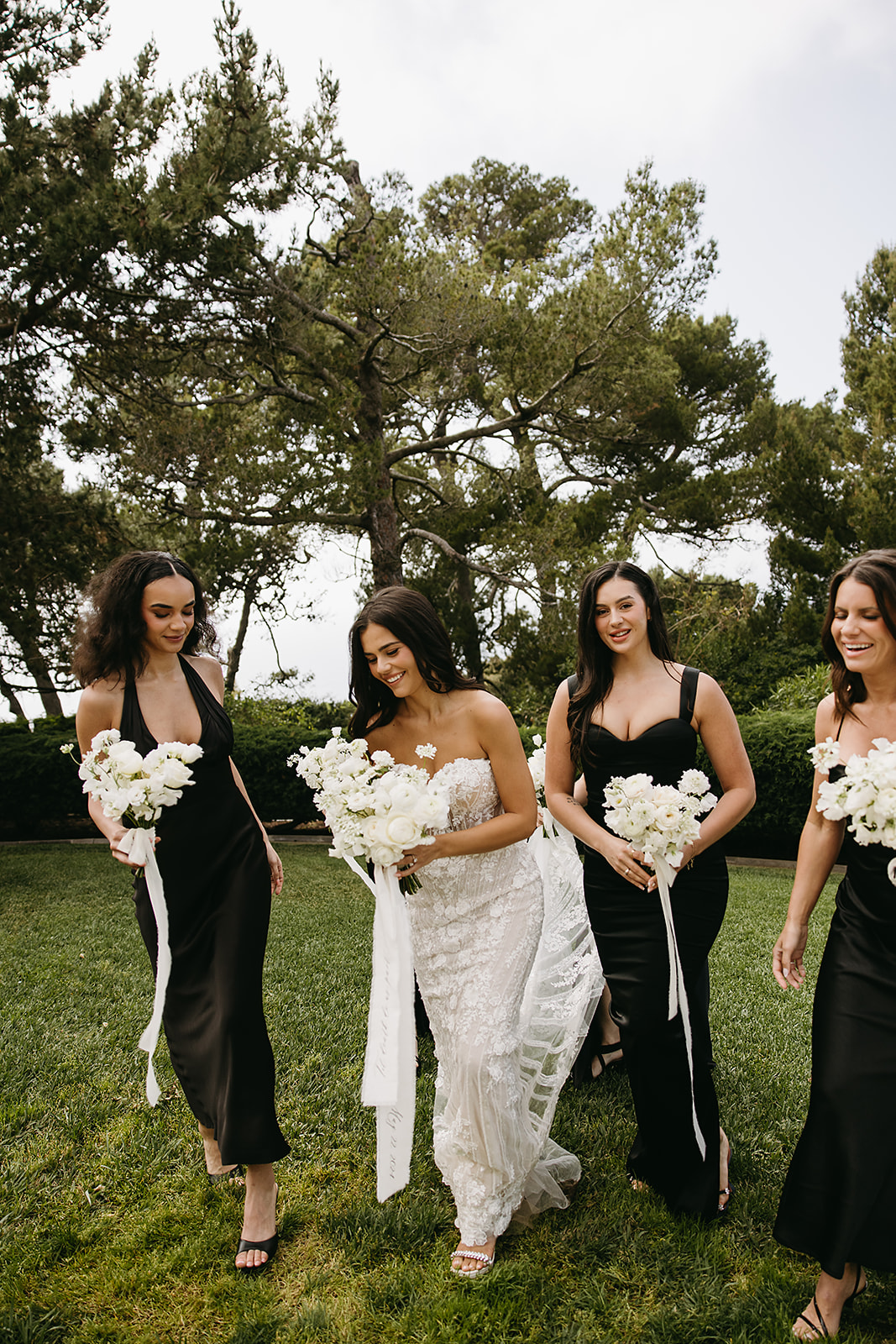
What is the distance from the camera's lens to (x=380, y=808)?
2.78m

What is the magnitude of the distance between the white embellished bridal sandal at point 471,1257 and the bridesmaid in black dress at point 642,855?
2.31 ft

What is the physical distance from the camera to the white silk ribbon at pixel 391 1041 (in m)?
2.93

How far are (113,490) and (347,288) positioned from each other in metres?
4.80

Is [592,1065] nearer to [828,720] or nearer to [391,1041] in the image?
[391,1041]

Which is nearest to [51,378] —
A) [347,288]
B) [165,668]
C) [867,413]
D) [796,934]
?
[347,288]

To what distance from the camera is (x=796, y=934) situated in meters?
2.86

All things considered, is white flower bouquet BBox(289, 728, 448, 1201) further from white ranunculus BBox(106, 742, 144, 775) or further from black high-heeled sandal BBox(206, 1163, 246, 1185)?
black high-heeled sandal BBox(206, 1163, 246, 1185)

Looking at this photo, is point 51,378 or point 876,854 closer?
point 876,854

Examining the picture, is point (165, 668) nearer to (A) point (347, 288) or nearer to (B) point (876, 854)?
(B) point (876, 854)

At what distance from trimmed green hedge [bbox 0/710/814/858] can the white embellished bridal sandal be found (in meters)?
8.78

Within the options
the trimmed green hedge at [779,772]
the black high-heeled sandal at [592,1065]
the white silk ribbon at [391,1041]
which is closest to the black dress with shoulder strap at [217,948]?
the white silk ribbon at [391,1041]

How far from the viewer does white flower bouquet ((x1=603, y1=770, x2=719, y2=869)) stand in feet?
9.38

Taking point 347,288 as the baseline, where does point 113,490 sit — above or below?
below

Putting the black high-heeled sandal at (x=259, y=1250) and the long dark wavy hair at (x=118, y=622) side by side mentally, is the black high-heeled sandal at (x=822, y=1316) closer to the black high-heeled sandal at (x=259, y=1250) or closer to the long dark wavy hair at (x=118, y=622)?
the black high-heeled sandal at (x=259, y=1250)
